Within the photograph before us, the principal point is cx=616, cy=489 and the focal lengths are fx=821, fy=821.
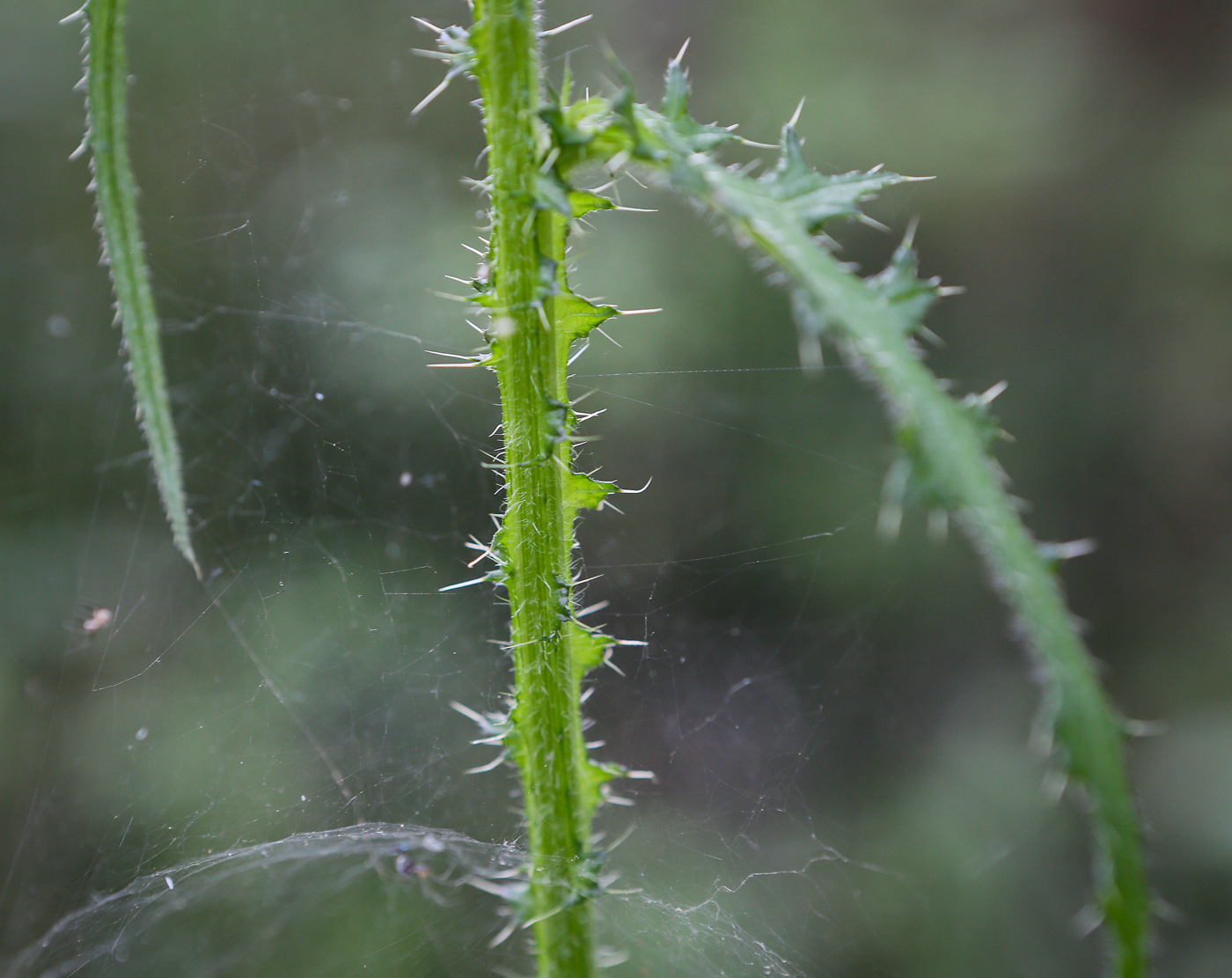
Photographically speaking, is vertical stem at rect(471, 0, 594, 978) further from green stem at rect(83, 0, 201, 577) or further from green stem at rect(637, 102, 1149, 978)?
green stem at rect(83, 0, 201, 577)

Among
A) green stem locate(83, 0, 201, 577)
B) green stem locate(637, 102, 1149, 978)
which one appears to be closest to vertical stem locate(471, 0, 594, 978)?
green stem locate(637, 102, 1149, 978)

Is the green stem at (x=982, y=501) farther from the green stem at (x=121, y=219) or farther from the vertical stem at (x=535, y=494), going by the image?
the green stem at (x=121, y=219)

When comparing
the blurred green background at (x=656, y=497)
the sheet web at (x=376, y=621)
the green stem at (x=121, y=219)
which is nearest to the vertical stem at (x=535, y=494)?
the green stem at (x=121, y=219)

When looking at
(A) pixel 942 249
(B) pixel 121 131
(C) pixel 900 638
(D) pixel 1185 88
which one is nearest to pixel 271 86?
(B) pixel 121 131

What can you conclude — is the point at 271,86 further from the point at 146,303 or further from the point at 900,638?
the point at 900,638

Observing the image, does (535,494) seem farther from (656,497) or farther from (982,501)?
(656,497)

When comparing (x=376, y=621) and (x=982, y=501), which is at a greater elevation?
(x=982, y=501)

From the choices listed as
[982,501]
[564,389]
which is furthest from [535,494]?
[982,501]
